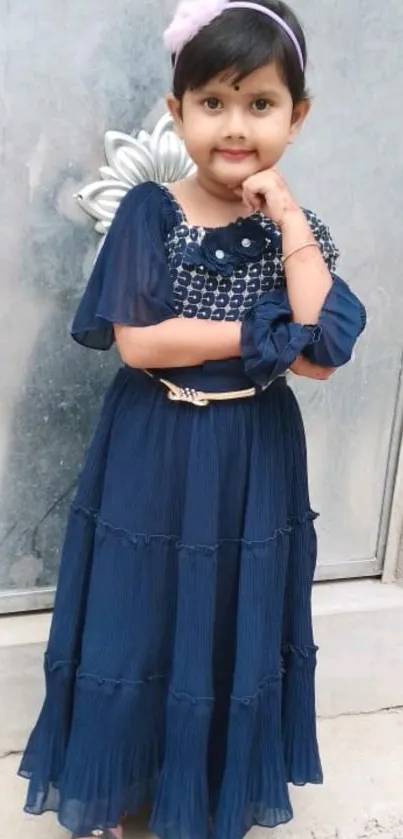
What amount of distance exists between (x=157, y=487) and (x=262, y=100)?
0.62 m

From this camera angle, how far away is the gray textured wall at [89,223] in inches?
74.4

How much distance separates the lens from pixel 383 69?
213cm

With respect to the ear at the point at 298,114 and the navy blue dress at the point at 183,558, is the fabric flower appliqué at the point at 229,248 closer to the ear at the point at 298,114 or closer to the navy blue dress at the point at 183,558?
the navy blue dress at the point at 183,558

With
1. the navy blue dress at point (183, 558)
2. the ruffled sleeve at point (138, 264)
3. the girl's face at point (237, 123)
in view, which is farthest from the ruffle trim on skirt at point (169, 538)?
the girl's face at point (237, 123)

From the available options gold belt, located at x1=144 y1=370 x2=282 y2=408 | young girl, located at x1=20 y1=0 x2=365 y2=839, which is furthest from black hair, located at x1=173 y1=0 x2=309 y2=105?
gold belt, located at x1=144 y1=370 x2=282 y2=408

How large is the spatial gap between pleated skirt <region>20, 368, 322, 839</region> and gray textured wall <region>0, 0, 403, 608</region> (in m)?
0.36

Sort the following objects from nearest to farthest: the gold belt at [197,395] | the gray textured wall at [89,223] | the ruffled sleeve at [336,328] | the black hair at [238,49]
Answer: the black hair at [238,49] < the ruffled sleeve at [336,328] < the gold belt at [197,395] < the gray textured wall at [89,223]

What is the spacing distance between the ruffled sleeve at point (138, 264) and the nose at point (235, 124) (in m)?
0.16

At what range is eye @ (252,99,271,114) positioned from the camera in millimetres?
1475

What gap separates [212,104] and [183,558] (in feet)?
2.30

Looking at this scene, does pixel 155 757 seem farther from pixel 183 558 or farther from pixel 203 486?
pixel 203 486

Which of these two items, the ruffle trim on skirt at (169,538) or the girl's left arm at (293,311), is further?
the ruffle trim on skirt at (169,538)

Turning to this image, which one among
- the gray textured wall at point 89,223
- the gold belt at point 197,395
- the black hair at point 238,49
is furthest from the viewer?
the gray textured wall at point 89,223

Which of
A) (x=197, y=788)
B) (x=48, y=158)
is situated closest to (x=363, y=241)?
(x=48, y=158)
